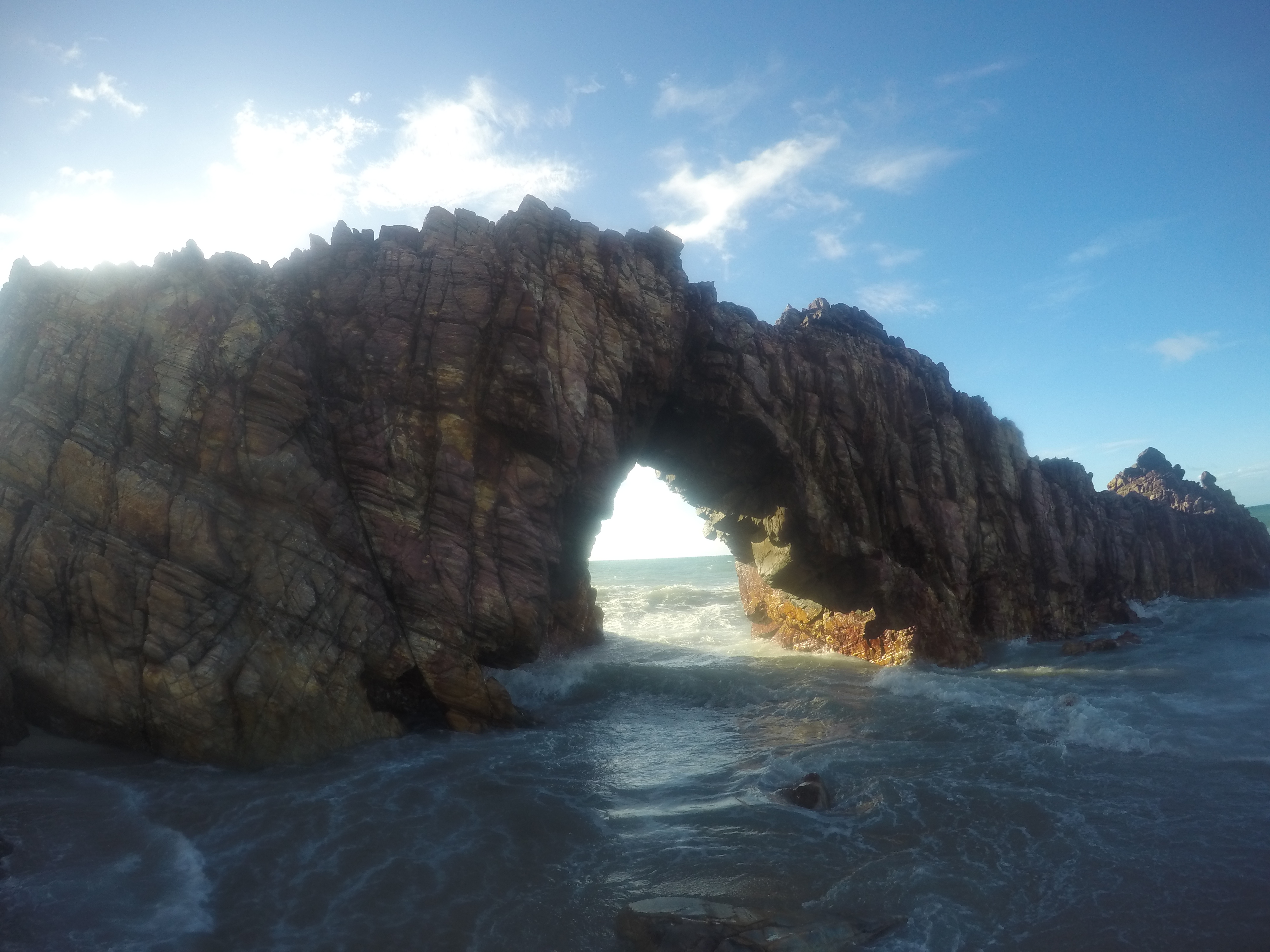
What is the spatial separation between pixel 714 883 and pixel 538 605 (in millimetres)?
11520

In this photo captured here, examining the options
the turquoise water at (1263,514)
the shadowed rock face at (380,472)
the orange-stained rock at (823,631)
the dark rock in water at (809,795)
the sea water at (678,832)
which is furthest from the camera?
the turquoise water at (1263,514)

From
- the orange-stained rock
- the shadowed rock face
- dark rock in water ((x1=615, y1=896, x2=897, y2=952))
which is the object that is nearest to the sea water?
dark rock in water ((x1=615, y1=896, x2=897, y2=952))

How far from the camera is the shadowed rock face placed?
1770cm

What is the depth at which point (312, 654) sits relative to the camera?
18.9m

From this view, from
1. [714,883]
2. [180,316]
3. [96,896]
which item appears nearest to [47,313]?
[180,316]

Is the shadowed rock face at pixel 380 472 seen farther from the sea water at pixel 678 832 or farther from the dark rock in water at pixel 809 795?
the dark rock in water at pixel 809 795

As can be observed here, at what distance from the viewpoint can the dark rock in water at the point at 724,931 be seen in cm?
1034

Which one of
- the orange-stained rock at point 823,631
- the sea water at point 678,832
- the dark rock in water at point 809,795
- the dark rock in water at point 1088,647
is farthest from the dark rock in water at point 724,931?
the dark rock in water at point 1088,647

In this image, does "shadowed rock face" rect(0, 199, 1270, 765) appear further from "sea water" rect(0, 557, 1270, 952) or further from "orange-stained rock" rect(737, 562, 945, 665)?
"sea water" rect(0, 557, 1270, 952)

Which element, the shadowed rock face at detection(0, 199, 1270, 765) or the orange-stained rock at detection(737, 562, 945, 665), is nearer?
the shadowed rock face at detection(0, 199, 1270, 765)

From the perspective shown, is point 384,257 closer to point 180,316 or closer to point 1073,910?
point 180,316

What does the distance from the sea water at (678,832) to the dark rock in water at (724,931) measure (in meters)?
0.53

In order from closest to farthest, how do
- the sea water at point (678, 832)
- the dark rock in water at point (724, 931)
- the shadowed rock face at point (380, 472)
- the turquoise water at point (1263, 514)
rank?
1. the dark rock in water at point (724, 931)
2. the sea water at point (678, 832)
3. the shadowed rock face at point (380, 472)
4. the turquoise water at point (1263, 514)

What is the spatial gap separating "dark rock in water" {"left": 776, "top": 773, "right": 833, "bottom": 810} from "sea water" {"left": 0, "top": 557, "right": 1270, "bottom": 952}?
341 mm
